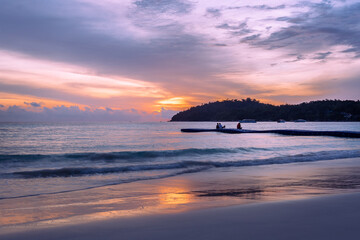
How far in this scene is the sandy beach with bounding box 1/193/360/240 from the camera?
15.5 ft

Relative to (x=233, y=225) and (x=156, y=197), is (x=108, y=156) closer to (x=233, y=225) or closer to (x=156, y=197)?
(x=156, y=197)

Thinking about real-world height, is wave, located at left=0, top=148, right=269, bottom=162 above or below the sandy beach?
below

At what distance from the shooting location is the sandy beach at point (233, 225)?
4.74 metres

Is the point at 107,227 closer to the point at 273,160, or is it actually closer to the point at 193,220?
the point at 193,220

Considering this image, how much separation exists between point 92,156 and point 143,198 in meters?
15.7

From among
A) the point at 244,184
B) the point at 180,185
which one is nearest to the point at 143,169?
the point at 180,185

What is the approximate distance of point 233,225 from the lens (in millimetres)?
5258

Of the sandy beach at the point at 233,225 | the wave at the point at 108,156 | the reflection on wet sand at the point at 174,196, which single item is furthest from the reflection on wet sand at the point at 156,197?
the wave at the point at 108,156

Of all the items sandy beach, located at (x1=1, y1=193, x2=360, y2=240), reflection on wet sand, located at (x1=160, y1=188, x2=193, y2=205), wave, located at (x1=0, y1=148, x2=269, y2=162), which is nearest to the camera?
sandy beach, located at (x1=1, y1=193, x2=360, y2=240)

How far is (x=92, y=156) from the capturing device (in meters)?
22.9

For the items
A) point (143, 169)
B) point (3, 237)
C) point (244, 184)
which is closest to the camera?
point (3, 237)

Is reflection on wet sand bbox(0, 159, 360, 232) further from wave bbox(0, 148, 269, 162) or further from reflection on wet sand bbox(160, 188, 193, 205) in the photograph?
wave bbox(0, 148, 269, 162)

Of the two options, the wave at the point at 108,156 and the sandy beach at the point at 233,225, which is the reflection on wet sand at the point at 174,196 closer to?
the sandy beach at the point at 233,225

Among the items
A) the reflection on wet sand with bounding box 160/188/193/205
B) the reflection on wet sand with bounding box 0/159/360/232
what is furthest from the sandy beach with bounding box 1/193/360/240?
the reflection on wet sand with bounding box 160/188/193/205
